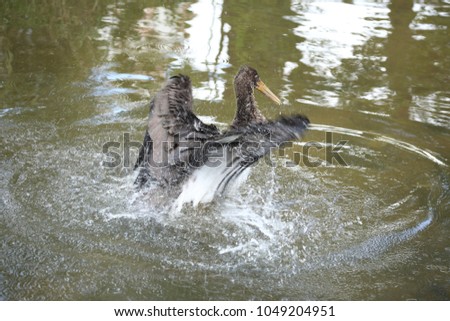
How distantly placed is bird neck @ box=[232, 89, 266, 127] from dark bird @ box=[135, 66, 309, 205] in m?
0.68

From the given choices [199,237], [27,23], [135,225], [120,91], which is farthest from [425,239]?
[27,23]

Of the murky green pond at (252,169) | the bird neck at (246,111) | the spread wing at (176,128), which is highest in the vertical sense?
the spread wing at (176,128)

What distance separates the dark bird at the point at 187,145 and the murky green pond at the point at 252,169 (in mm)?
230

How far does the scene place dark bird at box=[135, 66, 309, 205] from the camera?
14.9 feet

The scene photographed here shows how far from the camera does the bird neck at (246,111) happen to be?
5.74m

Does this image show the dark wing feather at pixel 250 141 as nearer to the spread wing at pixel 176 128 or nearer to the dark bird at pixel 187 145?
the dark bird at pixel 187 145

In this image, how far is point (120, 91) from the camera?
23.0 ft

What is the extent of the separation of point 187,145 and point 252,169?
1.06 metres

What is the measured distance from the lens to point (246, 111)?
5.80 metres

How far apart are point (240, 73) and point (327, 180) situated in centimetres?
124

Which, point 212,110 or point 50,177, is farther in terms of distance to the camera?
point 212,110

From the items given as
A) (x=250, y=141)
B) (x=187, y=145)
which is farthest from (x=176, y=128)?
(x=250, y=141)

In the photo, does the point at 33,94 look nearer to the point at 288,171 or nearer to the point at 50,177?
the point at 50,177

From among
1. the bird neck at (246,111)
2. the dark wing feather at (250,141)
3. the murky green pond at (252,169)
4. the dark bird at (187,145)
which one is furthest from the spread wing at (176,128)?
the bird neck at (246,111)
